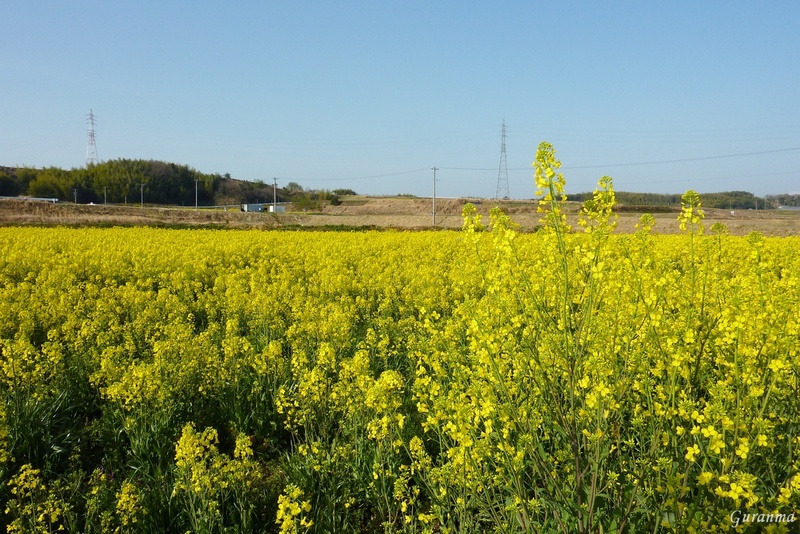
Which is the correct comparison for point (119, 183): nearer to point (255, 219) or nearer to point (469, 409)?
point (255, 219)

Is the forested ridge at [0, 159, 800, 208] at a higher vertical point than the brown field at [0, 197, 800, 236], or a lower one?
higher

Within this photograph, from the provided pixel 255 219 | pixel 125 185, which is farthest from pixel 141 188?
pixel 255 219

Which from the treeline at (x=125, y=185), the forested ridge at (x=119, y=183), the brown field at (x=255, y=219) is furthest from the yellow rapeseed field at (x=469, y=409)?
the forested ridge at (x=119, y=183)

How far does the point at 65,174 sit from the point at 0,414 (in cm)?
10215

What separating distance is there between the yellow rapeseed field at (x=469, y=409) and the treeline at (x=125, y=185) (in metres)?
70.7

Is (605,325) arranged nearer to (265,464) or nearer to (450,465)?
(450,465)

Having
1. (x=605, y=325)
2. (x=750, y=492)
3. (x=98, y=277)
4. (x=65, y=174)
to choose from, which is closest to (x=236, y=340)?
(x=605, y=325)

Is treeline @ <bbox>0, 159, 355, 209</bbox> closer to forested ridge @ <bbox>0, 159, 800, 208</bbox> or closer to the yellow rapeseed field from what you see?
forested ridge @ <bbox>0, 159, 800, 208</bbox>

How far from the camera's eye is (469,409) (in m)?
2.55

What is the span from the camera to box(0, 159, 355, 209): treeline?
83.9m

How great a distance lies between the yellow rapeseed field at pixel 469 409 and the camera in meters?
2.45

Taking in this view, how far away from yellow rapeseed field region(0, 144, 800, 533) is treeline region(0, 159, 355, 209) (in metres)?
70.7

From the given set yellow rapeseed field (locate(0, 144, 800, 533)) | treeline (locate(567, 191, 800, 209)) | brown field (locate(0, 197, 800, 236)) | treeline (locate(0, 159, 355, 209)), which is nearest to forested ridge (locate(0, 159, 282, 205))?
treeline (locate(0, 159, 355, 209))

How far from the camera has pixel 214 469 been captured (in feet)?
10.9
